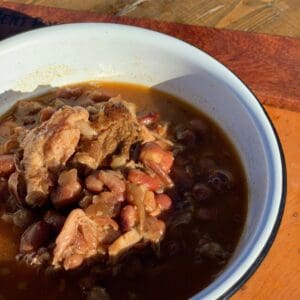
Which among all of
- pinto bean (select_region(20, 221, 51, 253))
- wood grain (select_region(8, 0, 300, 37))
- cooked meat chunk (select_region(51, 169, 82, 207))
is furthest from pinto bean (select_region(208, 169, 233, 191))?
wood grain (select_region(8, 0, 300, 37))

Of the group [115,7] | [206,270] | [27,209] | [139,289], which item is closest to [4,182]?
[27,209]

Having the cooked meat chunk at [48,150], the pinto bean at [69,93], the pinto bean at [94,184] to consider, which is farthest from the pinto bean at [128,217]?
the pinto bean at [69,93]

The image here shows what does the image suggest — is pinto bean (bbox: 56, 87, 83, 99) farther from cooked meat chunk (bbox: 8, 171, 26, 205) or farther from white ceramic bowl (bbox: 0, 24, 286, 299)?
cooked meat chunk (bbox: 8, 171, 26, 205)

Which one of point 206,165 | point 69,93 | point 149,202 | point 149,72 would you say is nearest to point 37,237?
point 149,202

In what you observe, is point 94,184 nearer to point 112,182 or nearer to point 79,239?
point 112,182

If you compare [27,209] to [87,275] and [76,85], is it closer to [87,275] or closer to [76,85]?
[87,275]

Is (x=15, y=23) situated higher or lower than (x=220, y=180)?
higher

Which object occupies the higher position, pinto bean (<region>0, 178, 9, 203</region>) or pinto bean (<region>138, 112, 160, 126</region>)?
pinto bean (<region>138, 112, 160, 126</region>)
